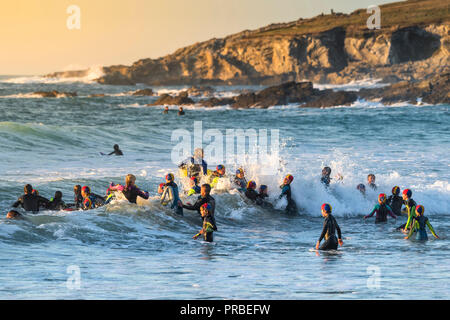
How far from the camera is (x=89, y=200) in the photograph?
1834 cm

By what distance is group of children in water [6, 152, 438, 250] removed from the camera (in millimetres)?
15641

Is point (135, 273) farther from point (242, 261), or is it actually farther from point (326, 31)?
point (326, 31)

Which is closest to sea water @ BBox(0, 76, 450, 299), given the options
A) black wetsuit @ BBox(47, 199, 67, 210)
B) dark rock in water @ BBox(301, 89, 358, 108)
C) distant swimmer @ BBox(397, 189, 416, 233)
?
distant swimmer @ BBox(397, 189, 416, 233)

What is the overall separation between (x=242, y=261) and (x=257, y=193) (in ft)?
25.5

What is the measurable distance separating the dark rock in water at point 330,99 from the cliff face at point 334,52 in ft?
192

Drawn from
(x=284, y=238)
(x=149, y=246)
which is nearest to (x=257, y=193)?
(x=284, y=238)

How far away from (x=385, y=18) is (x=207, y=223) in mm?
171409

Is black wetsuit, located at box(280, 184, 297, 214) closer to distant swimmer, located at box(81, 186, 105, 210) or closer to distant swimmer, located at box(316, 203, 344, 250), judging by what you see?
distant swimmer, located at box(81, 186, 105, 210)

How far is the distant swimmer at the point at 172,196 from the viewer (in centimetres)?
1769

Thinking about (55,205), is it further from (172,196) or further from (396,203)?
(396,203)

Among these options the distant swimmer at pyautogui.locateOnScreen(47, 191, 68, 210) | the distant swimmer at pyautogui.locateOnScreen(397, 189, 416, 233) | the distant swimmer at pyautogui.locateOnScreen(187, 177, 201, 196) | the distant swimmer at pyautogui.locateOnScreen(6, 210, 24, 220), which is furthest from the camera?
the distant swimmer at pyautogui.locateOnScreen(187, 177, 201, 196)

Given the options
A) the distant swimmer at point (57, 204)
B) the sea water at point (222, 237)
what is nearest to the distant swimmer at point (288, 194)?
the sea water at point (222, 237)

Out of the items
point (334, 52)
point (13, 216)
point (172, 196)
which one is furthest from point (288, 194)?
point (334, 52)

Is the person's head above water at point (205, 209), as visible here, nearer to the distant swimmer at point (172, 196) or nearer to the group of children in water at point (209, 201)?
the group of children in water at point (209, 201)
